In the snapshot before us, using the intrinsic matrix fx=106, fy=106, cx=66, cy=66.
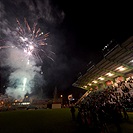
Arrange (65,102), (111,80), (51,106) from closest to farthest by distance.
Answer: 1. (111,80)
2. (51,106)
3. (65,102)

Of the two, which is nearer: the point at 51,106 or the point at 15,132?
the point at 15,132

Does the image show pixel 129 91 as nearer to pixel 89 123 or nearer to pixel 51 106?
pixel 89 123

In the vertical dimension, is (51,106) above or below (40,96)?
below

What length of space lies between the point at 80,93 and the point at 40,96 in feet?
143

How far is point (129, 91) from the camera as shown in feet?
71.9

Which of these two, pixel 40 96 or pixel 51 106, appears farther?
pixel 40 96

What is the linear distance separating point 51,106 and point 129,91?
36.3 metres

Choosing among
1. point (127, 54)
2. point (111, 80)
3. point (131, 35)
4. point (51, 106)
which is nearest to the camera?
point (131, 35)

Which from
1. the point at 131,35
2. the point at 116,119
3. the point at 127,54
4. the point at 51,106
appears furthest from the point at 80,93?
the point at 116,119

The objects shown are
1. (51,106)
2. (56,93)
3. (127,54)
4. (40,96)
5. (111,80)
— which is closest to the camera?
(127,54)

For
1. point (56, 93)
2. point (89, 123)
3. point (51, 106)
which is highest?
point (56, 93)

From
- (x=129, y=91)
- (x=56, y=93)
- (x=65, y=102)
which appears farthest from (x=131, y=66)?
(x=56, y=93)

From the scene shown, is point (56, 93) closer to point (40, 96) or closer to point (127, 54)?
point (40, 96)

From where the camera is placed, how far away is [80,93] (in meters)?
60.7
